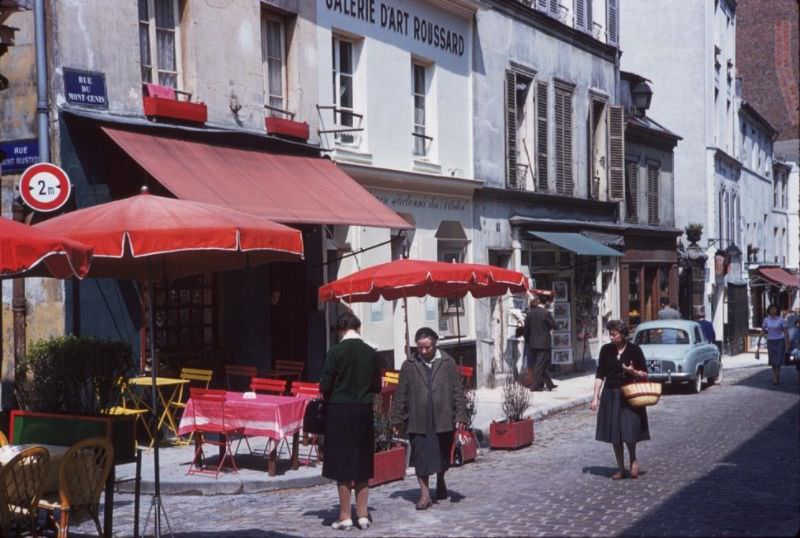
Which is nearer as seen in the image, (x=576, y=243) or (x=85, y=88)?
(x=85, y=88)

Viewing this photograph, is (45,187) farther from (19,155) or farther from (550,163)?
(550,163)

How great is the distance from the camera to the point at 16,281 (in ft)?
41.9

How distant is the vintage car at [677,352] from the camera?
20969 millimetres

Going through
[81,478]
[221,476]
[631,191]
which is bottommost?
[221,476]

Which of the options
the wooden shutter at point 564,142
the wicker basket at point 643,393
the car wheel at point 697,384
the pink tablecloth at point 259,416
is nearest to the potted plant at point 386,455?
the pink tablecloth at point 259,416

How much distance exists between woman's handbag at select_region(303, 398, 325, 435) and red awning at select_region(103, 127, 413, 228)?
4539 mm

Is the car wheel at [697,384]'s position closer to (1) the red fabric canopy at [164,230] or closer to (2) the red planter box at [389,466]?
(2) the red planter box at [389,466]

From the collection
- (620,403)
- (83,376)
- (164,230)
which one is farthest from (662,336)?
(164,230)

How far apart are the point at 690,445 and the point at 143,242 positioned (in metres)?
8.62

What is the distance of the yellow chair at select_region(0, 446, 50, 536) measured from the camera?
6836 mm

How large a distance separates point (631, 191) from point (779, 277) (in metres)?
18.5

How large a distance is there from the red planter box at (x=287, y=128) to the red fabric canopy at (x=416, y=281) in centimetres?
331

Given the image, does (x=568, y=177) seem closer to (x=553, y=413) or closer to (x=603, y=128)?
(x=603, y=128)

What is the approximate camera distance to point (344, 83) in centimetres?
1812
